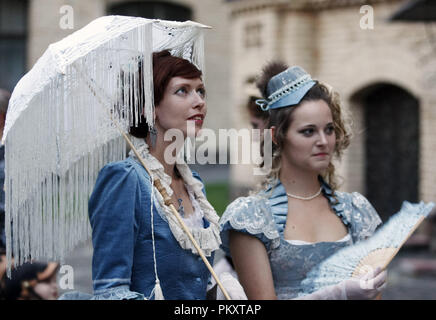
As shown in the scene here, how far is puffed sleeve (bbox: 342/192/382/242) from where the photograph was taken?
3.07 m

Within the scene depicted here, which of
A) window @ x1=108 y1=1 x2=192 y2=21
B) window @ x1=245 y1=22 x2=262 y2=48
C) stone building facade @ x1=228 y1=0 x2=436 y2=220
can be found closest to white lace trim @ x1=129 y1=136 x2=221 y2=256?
stone building facade @ x1=228 y1=0 x2=436 y2=220

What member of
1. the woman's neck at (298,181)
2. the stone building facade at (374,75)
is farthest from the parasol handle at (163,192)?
the stone building facade at (374,75)

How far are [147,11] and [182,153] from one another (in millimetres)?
14760

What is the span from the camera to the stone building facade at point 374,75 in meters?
10.2

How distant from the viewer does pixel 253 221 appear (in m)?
2.89

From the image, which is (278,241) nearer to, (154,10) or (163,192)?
(163,192)

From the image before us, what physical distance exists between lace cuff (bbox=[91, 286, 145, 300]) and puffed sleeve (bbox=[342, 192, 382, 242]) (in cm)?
112

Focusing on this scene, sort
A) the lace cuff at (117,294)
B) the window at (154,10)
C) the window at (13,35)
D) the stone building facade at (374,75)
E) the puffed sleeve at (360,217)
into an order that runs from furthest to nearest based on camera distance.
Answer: the window at (154,10)
the window at (13,35)
the stone building facade at (374,75)
the puffed sleeve at (360,217)
the lace cuff at (117,294)

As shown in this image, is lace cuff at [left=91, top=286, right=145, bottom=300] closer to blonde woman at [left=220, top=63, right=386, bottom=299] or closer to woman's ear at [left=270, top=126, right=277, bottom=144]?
blonde woman at [left=220, top=63, right=386, bottom=299]

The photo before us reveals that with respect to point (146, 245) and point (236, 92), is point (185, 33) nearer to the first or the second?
point (146, 245)

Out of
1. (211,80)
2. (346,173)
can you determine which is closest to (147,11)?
(211,80)

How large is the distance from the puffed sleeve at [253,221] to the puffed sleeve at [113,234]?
0.60 metres

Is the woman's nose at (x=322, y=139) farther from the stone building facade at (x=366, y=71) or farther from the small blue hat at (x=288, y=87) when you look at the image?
the stone building facade at (x=366, y=71)

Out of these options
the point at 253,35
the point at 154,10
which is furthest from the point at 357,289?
the point at 154,10
